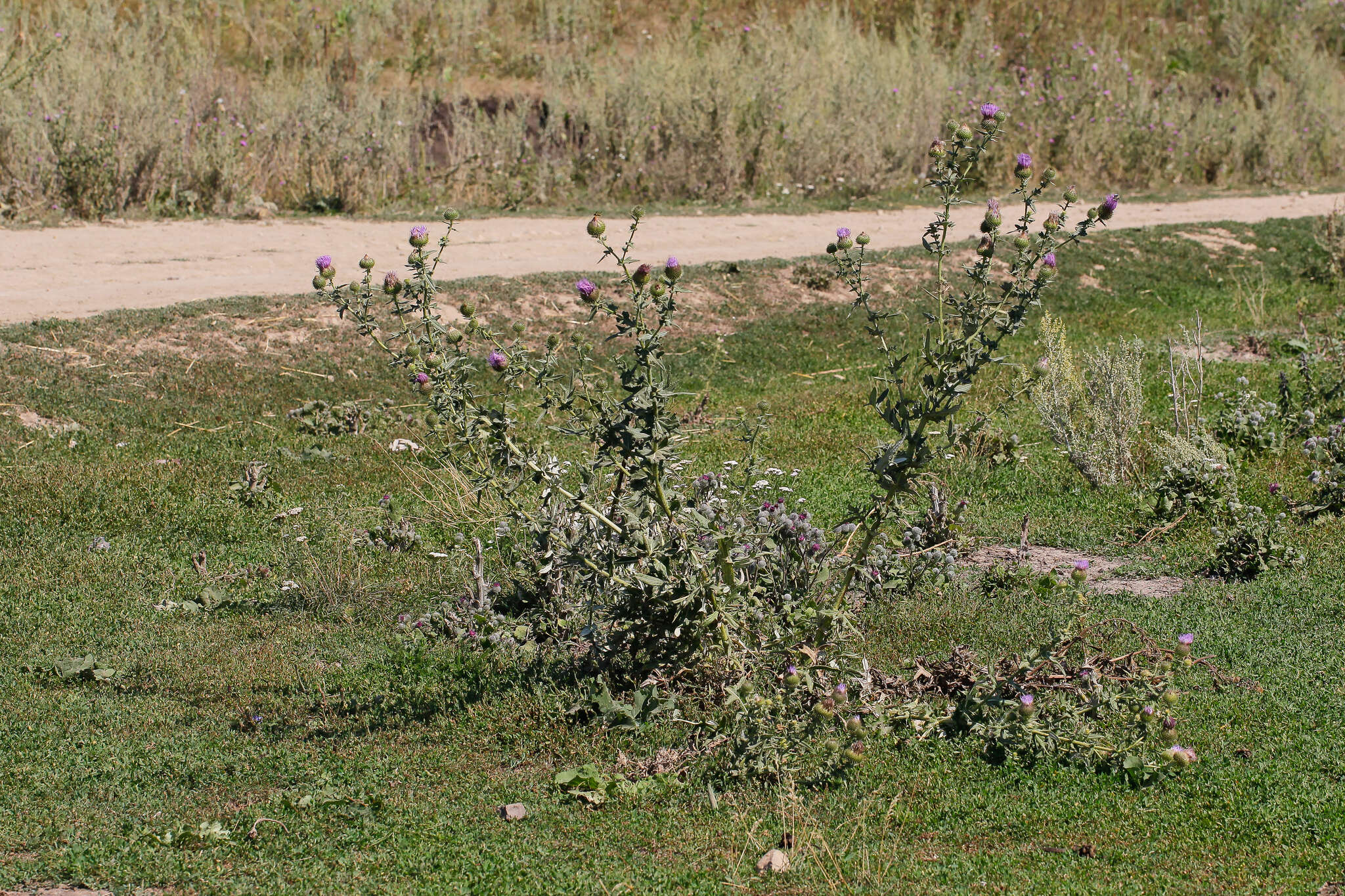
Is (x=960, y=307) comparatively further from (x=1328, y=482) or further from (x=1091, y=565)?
(x=1328, y=482)

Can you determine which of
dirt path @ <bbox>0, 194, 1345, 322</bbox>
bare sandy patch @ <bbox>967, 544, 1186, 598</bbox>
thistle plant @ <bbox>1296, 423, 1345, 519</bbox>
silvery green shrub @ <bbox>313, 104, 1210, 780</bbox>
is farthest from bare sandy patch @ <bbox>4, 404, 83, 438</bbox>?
thistle plant @ <bbox>1296, 423, 1345, 519</bbox>

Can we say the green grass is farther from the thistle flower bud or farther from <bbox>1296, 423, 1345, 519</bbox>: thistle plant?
the thistle flower bud

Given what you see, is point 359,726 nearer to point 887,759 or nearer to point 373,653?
point 373,653

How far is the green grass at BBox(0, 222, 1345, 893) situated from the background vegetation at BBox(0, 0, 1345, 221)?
526cm

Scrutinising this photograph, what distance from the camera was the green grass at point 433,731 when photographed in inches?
134

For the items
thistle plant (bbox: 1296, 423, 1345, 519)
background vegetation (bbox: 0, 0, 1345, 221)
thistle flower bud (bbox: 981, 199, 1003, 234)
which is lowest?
thistle plant (bbox: 1296, 423, 1345, 519)

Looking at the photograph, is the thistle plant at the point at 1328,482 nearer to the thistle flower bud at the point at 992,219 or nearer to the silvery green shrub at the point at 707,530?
the silvery green shrub at the point at 707,530

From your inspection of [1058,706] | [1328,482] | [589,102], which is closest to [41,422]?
[1058,706]

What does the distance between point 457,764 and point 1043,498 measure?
3797 millimetres

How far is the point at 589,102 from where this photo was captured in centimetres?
1460

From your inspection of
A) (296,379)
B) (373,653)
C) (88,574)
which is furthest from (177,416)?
(373,653)

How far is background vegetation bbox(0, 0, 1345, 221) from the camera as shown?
40.2ft

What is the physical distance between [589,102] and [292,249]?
15.8 ft

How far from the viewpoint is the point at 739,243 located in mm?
12250
